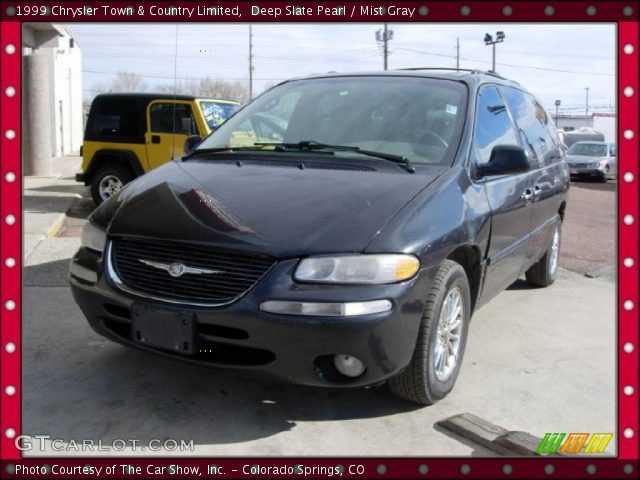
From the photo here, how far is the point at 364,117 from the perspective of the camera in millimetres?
4035

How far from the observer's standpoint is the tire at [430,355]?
122 inches

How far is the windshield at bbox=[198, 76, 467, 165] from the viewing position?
3848 mm

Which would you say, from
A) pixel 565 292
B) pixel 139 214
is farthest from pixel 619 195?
pixel 565 292

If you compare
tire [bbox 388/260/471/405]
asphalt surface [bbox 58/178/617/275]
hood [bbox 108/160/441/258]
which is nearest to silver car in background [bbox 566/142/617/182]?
asphalt surface [bbox 58/178/617/275]

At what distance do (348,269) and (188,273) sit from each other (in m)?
0.73

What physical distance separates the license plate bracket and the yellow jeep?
7.68 m

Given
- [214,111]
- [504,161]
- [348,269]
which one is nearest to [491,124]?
[504,161]

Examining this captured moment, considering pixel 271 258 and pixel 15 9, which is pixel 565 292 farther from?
pixel 15 9

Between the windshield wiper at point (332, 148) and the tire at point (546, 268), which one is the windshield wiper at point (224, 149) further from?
the tire at point (546, 268)

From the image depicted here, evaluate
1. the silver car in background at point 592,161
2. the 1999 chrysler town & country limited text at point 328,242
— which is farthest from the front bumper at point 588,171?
the 1999 chrysler town & country limited text at point 328,242

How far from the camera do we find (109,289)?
3182 millimetres

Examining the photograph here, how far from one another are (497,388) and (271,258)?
1.66 meters

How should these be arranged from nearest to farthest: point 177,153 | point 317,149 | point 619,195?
1. point 619,195
2. point 317,149
3. point 177,153

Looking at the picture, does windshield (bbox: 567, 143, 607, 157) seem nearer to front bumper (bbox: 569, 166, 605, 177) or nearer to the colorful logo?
front bumper (bbox: 569, 166, 605, 177)
